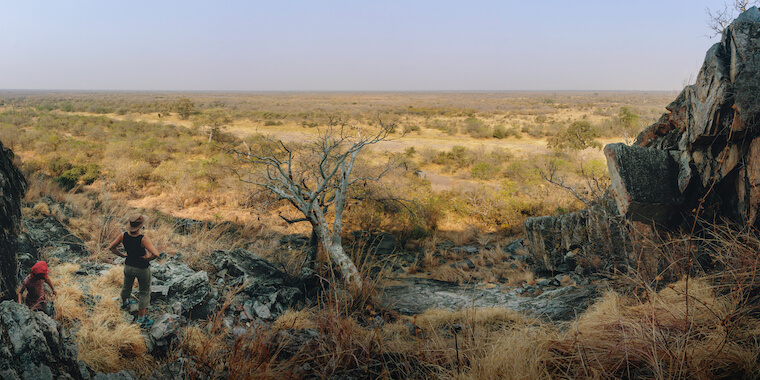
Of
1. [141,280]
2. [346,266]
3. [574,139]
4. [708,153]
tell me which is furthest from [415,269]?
[574,139]

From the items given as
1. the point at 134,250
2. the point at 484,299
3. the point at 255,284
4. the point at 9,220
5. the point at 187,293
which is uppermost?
the point at 9,220

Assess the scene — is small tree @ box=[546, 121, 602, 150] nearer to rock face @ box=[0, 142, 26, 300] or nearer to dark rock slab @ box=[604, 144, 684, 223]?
dark rock slab @ box=[604, 144, 684, 223]

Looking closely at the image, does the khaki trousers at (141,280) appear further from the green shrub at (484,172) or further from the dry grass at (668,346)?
the green shrub at (484,172)

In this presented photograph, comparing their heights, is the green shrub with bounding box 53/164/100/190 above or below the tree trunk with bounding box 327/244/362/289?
above

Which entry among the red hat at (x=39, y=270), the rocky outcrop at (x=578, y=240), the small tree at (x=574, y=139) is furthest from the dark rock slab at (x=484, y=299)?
the small tree at (x=574, y=139)

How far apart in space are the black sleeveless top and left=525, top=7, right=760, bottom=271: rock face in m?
5.68

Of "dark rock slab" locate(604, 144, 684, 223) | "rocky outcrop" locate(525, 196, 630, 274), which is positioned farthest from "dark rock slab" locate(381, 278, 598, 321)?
"dark rock slab" locate(604, 144, 684, 223)

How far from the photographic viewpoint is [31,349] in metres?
2.39

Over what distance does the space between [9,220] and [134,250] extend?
1263 mm

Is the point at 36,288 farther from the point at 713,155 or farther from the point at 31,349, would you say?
the point at 713,155

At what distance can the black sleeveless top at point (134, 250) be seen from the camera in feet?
14.7

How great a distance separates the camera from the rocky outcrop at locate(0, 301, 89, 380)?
89.2 inches

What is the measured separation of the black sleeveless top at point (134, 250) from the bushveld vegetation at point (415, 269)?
2.26 feet

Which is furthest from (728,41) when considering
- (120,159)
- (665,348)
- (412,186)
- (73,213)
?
(120,159)
